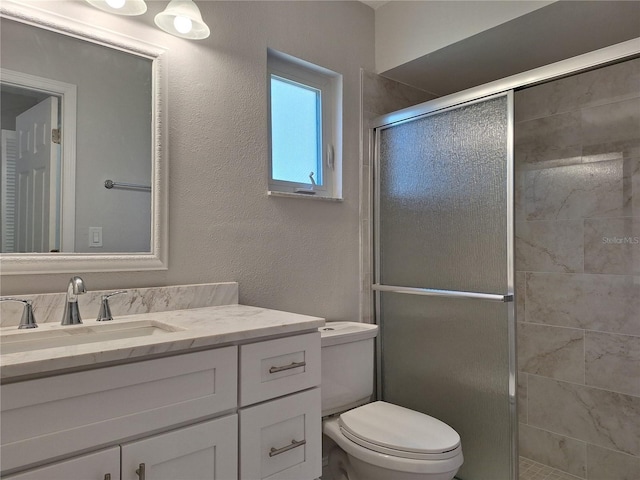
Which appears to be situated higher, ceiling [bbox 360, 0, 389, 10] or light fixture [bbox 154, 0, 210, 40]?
ceiling [bbox 360, 0, 389, 10]

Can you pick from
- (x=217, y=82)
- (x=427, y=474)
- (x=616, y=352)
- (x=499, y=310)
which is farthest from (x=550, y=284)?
(x=217, y=82)

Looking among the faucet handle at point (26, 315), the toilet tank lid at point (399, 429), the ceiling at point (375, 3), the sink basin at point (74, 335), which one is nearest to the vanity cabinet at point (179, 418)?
the sink basin at point (74, 335)

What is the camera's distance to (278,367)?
48.1 inches

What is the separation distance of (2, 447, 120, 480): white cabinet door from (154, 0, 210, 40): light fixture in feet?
4.30

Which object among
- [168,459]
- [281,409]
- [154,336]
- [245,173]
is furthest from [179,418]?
[245,173]

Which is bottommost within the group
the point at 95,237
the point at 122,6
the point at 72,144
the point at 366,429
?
the point at 366,429

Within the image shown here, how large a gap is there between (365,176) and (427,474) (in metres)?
1.38

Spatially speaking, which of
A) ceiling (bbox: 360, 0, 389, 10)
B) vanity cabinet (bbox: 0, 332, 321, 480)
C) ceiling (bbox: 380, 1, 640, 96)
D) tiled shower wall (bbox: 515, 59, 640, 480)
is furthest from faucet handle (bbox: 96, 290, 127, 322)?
tiled shower wall (bbox: 515, 59, 640, 480)

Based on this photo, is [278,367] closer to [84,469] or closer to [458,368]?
[84,469]

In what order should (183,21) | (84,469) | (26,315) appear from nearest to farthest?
(84,469) → (26,315) → (183,21)

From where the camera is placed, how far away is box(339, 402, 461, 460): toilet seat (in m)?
1.50

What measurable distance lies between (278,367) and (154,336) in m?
0.34

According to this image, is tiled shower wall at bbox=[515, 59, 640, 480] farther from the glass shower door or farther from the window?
the window

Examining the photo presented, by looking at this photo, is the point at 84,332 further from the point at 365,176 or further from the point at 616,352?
the point at 616,352
